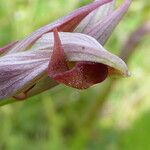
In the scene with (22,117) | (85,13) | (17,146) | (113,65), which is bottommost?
(113,65)

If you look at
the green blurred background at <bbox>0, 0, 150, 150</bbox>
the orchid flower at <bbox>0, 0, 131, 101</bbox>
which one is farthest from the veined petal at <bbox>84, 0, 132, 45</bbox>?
the green blurred background at <bbox>0, 0, 150, 150</bbox>

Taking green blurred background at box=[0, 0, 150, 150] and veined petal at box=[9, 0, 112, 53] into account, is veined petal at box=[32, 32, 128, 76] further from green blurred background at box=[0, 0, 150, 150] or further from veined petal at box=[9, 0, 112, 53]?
green blurred background at box=[0, 0, 150, 150]

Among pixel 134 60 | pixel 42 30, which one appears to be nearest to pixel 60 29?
pixel 42 30

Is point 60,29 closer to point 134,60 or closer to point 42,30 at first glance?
point 42,30

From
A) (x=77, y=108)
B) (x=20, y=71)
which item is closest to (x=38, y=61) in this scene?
(x=20, y=71)

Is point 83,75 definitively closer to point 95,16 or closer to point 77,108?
point 95,16
